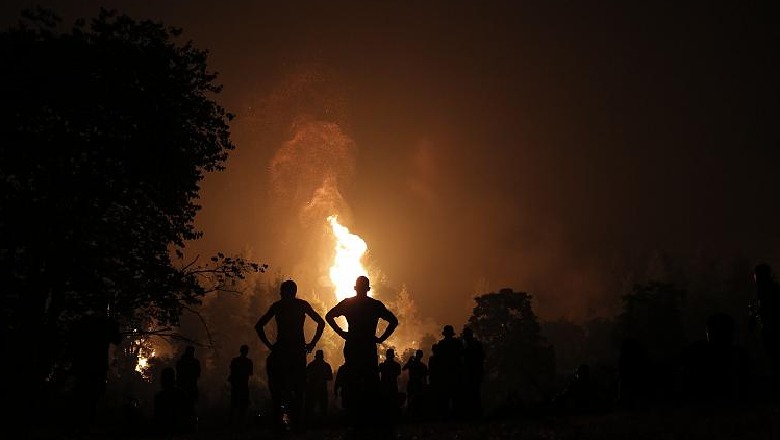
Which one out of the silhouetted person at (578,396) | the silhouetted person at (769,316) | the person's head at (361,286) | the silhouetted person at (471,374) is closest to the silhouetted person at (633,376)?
the silhouetted person at (578,396)

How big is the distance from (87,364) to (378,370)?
17.5 feet

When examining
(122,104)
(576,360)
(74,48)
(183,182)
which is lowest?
(576,360)

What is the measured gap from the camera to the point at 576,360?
334 ft

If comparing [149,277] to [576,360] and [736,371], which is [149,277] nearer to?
[736,371]

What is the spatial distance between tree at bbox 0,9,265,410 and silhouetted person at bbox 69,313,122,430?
13.8 feet

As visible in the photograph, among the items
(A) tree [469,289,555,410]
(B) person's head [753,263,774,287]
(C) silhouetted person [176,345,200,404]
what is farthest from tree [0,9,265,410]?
(A) tree [469,289,555,410]

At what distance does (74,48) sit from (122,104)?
1.95 meters

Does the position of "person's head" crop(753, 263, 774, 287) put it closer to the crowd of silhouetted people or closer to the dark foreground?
the crowd of silhouetted people

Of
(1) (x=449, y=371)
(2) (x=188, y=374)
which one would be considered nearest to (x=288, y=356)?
(1) (x=449, y=371)

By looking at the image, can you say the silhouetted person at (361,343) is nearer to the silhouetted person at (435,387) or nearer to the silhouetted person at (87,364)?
the silhouetted person at (435,387)

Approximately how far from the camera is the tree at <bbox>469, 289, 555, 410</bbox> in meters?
57.6

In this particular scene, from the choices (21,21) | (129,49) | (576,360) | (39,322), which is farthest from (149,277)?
(576,360)

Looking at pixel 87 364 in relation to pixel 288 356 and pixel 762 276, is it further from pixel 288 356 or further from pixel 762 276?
pixel 762 276

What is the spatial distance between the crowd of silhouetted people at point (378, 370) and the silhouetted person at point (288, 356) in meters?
0.02
